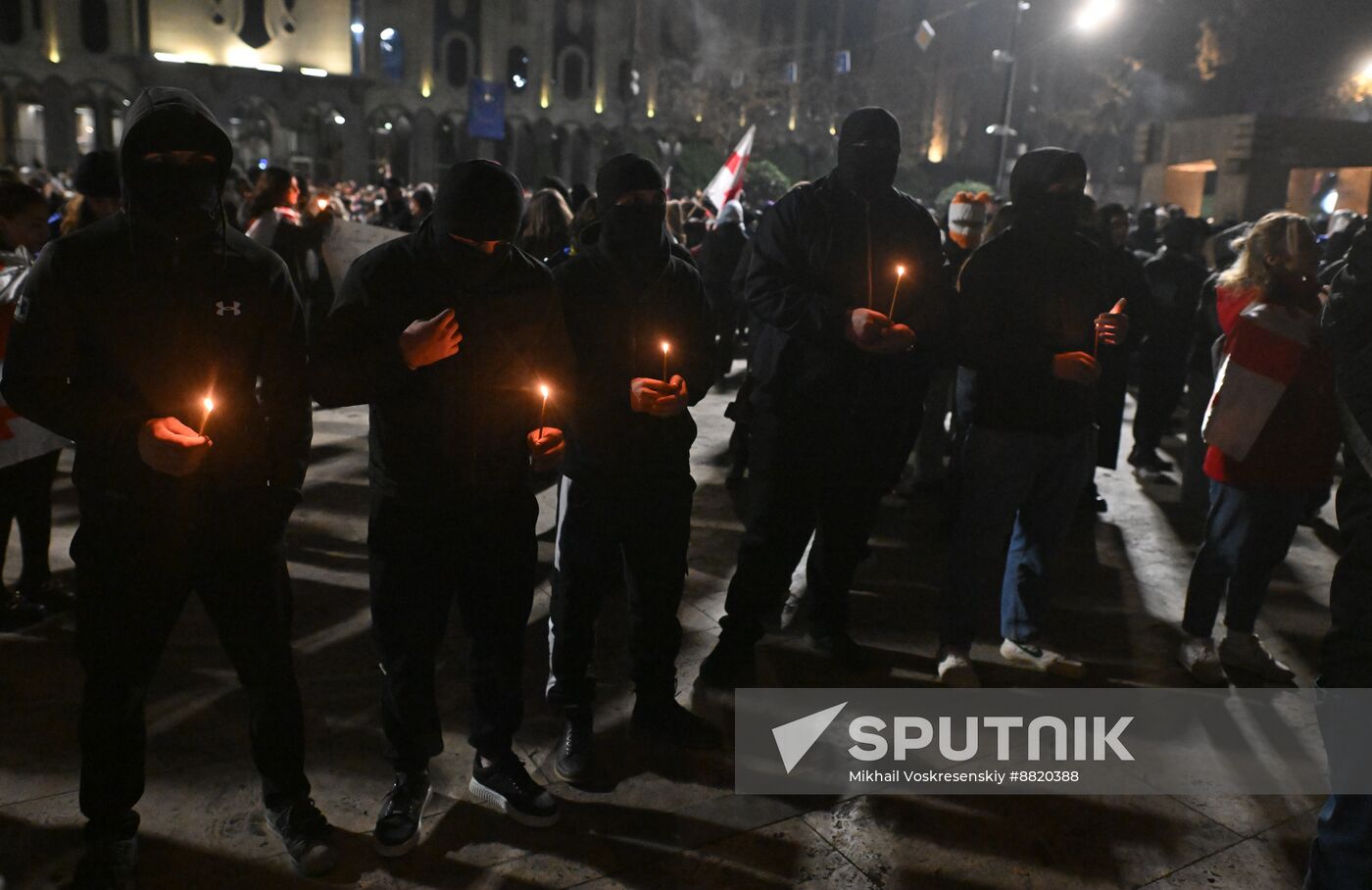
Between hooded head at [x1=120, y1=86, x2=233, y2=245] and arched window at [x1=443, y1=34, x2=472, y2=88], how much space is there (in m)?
45.9

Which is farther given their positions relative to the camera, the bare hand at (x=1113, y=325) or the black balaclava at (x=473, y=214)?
the bare hand at (x=1113, y=325)

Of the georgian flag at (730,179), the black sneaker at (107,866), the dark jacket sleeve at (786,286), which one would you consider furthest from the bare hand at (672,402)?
the georgian flag at (730,179)

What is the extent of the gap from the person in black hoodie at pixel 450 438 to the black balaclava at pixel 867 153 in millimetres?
1598

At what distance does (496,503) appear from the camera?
306cm

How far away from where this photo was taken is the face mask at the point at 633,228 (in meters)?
3.43

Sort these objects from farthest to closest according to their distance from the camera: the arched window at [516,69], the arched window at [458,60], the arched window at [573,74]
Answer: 1. the arched window at [573,74]
2. the arched window at [516,69]
3. the arched window at [458,60]

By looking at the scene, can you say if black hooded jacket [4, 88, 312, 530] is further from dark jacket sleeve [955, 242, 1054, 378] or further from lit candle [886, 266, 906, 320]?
dark jacket sleeve [955, 242, 1054, 378]

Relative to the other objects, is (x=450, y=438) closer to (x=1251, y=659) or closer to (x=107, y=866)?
(x=107, y=866)

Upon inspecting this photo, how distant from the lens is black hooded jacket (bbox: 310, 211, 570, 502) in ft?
9.32

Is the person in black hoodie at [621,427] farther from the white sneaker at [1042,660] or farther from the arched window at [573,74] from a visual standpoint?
the arched window at [573,74]

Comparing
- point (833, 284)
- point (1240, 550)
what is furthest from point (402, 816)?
point (1240, 550)

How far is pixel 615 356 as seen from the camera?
3.47 m

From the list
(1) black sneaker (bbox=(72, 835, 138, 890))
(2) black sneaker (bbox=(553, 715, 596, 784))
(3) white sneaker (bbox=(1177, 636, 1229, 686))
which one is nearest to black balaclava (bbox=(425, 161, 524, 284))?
(2) black sneaker (bbox=(553, 715, 596, 784))

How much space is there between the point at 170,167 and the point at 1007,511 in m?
3.42
